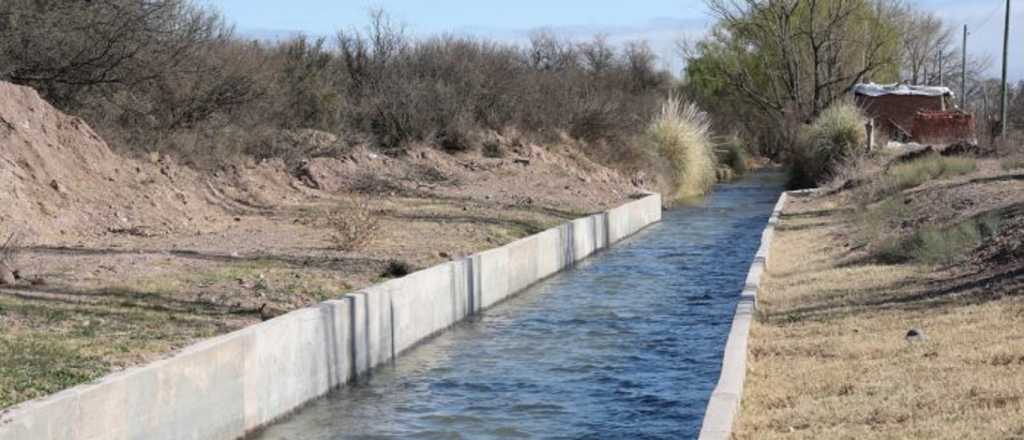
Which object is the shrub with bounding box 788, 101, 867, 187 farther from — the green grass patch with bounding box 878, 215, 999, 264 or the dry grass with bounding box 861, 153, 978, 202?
the green grass patch with bounding box 878, 215, 999, 264

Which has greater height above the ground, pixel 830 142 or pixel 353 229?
pixel 830 142

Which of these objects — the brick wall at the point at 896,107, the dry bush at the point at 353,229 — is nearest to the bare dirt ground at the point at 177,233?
the dry bush at the point at 353,229

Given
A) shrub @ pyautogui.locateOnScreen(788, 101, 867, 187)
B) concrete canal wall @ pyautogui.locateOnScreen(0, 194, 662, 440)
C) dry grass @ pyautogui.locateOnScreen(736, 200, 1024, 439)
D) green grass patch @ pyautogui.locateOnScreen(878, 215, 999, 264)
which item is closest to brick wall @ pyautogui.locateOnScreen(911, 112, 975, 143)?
A: shrub @ pyautogui.locateOnScreen(788, 101, 867, 187)

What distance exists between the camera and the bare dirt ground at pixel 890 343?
9.42 meters

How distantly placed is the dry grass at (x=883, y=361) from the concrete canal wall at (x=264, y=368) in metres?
4.15

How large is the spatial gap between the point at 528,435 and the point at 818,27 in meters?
56.3

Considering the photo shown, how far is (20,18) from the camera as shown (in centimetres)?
2284

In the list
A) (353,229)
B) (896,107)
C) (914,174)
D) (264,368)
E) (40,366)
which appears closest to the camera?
(40,366)

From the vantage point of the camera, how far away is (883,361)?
11680 millimetres

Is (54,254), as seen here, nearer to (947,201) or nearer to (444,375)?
(444,375)

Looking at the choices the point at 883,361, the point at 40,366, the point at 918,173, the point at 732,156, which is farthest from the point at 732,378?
the point at 732,156

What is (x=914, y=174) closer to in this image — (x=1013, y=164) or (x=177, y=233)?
(x=1013, y=164)

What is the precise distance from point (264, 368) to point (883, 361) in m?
5.28

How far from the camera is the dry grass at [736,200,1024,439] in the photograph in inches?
367
